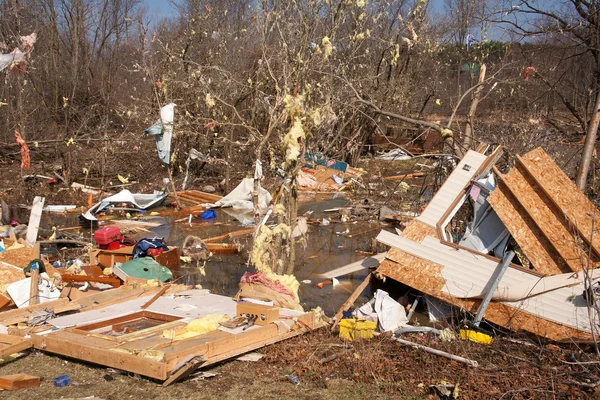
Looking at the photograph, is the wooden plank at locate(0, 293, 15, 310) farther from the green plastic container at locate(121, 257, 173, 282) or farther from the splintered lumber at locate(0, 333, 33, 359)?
the green plastic container at locate(121, 257, 173, 282)

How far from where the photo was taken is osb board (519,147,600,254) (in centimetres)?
705

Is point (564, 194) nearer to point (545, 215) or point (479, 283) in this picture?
point (545, 215)

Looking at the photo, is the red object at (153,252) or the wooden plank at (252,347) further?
the red object at (153,252)

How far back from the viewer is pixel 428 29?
2241 cm

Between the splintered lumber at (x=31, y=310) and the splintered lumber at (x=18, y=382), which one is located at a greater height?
the splintered lumber at (x=31, y=310)

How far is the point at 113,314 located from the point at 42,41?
20.3 meters

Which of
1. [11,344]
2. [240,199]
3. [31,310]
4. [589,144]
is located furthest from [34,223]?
[589,144]

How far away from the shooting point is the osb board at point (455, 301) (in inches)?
258

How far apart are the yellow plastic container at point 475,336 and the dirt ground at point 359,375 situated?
0.34 ft

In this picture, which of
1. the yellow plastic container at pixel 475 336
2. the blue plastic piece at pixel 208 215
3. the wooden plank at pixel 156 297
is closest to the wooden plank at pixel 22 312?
the wooden plank at pixel 156 297

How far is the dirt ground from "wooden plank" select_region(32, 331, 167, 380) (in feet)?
0.33

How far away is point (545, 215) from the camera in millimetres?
7180

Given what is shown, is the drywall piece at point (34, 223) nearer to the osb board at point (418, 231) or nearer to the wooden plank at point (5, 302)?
the wooden plank at point (5, 302)

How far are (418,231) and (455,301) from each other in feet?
3.20
